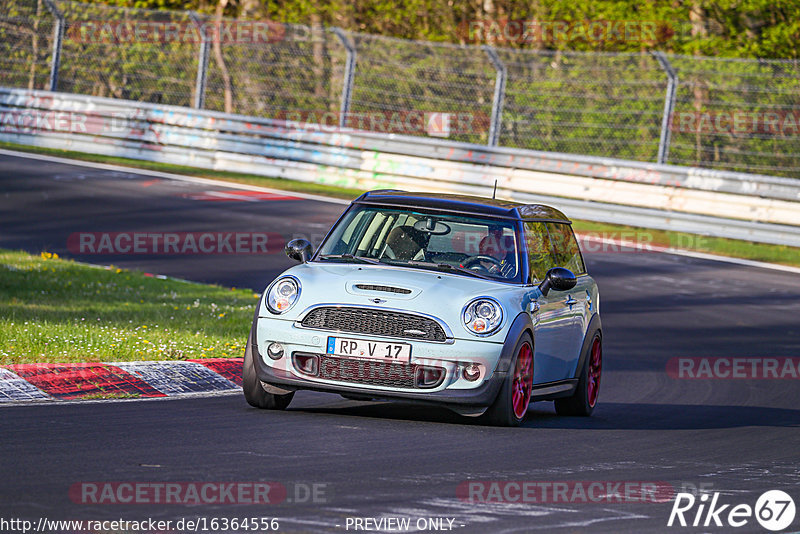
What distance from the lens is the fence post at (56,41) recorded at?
26328mm

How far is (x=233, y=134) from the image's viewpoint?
82.7ft

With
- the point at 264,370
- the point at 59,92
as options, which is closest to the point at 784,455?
the point at 264,370

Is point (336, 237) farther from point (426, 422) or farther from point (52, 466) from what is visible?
point (52, 466)

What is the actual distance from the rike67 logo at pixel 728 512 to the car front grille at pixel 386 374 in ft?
6.45

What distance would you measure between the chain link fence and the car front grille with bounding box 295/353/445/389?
47.2ft

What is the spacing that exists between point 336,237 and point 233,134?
53.2 feet

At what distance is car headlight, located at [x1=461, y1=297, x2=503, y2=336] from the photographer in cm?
823

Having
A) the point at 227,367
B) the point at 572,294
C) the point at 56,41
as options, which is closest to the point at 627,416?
the point at 572,294

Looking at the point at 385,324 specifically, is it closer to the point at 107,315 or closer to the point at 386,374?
the point at 386,374

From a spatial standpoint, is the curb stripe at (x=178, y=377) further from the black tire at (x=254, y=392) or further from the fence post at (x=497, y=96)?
the fence post at (x=497, y=96)

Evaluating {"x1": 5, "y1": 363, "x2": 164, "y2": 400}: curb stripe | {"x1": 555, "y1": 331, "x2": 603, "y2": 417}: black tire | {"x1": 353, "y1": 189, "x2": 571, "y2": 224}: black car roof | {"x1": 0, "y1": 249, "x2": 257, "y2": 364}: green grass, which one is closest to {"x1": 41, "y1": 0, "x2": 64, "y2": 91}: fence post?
{"x1": 0, "y1": 249, "x2": 257, "y2": 364}: green grass

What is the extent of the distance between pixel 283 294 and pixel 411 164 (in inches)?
597

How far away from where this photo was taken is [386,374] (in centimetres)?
816

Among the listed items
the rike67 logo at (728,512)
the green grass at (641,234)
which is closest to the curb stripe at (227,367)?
the rike67 logo at (728,512)
